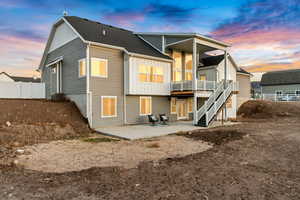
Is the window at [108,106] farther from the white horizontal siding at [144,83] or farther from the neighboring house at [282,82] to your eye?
the neighboring house at [282,82]

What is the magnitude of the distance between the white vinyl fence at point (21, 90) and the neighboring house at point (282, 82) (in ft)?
141

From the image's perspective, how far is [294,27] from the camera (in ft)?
51.0

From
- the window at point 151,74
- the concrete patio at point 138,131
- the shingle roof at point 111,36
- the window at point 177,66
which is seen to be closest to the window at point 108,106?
the concrete patio at point 138,131

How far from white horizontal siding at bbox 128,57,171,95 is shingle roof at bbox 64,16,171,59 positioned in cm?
72

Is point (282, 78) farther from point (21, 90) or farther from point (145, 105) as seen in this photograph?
point (21, 90)

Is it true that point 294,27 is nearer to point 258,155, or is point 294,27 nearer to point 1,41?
point 258,155

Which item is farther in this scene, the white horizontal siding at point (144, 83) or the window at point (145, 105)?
the window at point (145, 105)

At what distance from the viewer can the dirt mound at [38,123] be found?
8.64 meters

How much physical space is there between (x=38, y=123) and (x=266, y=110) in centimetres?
2351

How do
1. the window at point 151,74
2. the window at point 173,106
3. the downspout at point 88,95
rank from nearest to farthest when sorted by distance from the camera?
the downspout at point 88,95, the window at point 151,74, the window at point 173,106

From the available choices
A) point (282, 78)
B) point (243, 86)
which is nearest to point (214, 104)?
point (243, 86)

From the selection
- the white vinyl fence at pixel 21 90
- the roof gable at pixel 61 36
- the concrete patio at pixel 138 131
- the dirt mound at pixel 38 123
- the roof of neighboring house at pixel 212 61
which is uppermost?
the roof gable at pixel 61 36

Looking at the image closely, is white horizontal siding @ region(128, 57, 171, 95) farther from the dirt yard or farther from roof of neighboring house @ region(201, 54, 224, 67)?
the dirt yard

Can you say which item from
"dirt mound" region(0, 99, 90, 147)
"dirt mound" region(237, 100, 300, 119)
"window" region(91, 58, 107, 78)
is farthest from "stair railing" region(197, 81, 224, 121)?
"dirt mound" region(237, 100, 300, 119)
